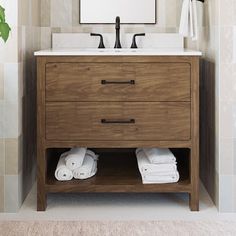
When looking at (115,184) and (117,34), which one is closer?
(115,184)

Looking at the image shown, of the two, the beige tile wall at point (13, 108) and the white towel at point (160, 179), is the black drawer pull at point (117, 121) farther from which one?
the beige tile wall at point (13, 108)

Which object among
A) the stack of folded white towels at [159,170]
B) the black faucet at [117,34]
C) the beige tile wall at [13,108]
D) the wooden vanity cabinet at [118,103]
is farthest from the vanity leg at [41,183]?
the black faucet at [117,34]

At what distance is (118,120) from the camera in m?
2.59

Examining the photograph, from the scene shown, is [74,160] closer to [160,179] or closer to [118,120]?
[118,120]

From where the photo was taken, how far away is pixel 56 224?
7.93 feet

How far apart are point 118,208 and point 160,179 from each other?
267 mm

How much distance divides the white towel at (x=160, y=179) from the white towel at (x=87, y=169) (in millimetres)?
302

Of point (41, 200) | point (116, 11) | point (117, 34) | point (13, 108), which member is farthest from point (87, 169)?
point (116, 11)

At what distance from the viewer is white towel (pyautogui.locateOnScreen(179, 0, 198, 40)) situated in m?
2.87

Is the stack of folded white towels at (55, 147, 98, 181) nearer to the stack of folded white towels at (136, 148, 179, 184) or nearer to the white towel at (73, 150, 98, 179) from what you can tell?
the white towel at (73, 150, 98, 179)

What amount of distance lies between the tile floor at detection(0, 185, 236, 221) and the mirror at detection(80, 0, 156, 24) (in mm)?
1142

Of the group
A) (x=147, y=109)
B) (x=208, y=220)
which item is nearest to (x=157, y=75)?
(x=147, y=109)

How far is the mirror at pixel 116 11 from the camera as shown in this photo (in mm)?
3277

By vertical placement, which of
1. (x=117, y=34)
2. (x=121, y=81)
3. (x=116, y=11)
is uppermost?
(x=116, y=11)
